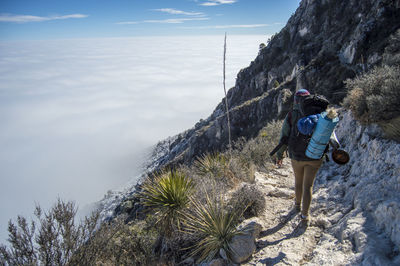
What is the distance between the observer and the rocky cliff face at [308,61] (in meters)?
17.5

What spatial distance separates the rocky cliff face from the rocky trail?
5.70m

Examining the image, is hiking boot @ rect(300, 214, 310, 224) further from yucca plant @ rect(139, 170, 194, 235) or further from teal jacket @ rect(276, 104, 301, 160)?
yucca plant @ rect(139, 170, 194, 235)

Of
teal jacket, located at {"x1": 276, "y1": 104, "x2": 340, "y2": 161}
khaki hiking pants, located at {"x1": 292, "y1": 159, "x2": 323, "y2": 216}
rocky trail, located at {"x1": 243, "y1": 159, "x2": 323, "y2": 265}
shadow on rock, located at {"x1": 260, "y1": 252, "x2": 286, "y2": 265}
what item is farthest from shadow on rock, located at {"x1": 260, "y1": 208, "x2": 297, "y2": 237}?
teal jacket, located at {"x1": 276, "y1": 104, "x2": 340, "y2": 161}

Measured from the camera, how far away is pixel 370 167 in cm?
393

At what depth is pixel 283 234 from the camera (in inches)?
139

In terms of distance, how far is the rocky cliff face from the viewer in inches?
688

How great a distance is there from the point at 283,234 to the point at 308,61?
Result: 3857 cm

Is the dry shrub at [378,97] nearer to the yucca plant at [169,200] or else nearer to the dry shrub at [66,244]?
the yucca plant at [169,200]

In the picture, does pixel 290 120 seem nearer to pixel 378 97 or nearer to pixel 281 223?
pixel 281 223

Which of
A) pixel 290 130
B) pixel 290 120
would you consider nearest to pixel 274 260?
pixel 290 130

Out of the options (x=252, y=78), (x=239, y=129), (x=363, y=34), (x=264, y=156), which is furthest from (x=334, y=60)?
(x=252, y=78)

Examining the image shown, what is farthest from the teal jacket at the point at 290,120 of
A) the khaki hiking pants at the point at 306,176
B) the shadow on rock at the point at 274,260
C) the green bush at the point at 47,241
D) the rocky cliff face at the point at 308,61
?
the rocky cliff face at the point at 308,61

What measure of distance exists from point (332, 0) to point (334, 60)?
25.6 metres

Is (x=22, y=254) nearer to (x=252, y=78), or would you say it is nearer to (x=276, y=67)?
(x=276, y=67)
